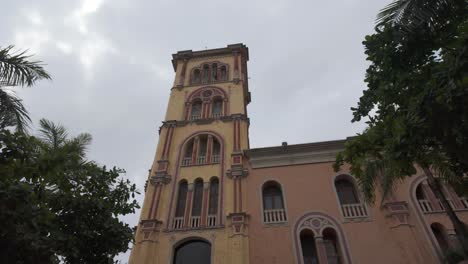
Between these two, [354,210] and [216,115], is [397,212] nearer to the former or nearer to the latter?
[354,210]

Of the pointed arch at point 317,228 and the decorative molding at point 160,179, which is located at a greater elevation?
the decorative molding at point 160,179

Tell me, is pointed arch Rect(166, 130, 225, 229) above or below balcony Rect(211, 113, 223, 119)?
below

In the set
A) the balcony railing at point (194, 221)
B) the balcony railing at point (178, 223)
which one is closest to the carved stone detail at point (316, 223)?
the balcony railing at point (194, 221)

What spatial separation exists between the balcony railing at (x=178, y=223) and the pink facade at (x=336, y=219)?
10.6 feet

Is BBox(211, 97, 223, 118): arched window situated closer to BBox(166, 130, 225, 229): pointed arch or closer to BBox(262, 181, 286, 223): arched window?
BBox(166, 130, 225, 229): pointed arch

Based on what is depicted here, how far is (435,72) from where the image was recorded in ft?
17.9

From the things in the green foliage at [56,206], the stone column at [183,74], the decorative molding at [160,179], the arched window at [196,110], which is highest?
the stone column at [183,74]

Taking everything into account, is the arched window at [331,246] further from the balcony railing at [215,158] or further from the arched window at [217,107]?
the arched window at [217,107]

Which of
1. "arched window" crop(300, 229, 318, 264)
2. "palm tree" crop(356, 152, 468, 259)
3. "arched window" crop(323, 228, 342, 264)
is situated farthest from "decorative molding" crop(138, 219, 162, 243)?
"palm tree" crop(356, 152, 468, 259)

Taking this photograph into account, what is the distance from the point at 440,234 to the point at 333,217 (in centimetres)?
431

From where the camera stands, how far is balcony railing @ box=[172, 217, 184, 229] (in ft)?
42.0

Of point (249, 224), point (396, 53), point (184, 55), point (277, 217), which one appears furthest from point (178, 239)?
point (184, 55)

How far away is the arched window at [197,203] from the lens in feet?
42.5

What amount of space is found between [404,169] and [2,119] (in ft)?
31.4
